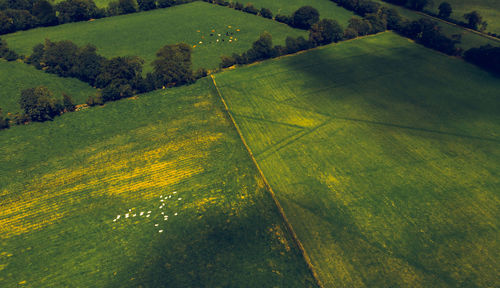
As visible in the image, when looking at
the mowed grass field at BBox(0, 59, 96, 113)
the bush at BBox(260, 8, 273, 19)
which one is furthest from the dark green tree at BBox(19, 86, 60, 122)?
the bush at BBox(260, 8, 273, 19)

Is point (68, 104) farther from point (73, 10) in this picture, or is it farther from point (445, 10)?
point (445, 10)

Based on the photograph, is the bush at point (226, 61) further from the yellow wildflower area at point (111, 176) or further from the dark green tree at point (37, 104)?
the dark green tree at point (37, 104)

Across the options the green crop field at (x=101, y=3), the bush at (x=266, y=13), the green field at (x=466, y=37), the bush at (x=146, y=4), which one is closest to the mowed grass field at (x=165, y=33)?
the bush at (x=266, y=13)

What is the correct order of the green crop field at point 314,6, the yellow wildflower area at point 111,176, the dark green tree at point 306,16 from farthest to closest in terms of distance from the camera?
1. the green crop field at point 314,6
2. the dark green tree at point 306,16
3. the yellow wildflower area at point 111,176

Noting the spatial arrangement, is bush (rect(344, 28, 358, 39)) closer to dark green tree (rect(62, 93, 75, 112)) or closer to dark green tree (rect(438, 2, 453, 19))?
dark green tree (rect(438, 2, 453, 19))

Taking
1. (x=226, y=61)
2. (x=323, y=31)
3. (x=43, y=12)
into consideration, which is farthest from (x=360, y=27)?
(x=43, y=12)

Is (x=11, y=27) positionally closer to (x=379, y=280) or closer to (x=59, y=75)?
(x=59, y=75)
